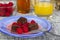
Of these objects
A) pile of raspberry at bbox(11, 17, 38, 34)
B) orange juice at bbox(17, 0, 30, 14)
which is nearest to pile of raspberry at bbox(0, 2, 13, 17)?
orange juice at bbox(17, 0, 30, 14)

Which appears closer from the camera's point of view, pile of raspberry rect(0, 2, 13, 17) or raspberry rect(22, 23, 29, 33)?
raspberry rect(22, 23, 29, 33)

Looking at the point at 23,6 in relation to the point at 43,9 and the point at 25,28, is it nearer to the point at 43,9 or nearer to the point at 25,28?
the point at 43,9

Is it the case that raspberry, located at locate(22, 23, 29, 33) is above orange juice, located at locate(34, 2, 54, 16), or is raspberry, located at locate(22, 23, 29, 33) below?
below

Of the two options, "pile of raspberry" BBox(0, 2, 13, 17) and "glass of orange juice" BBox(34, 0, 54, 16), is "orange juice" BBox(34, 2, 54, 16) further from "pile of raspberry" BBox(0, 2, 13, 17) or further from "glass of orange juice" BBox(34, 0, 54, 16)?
"pile of raspberry" BBox(0, 2, 13, 17)

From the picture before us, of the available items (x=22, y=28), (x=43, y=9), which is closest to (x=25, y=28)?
(x=22, y=28)

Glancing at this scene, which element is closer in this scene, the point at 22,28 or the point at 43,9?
the point at 22,28

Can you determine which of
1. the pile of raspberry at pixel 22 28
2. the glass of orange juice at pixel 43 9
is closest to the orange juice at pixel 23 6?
the glass of orange juice at pixel 43 9

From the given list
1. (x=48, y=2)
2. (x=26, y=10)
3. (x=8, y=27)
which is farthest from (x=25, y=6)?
(x=8, y=27)

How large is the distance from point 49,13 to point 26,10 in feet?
0.43

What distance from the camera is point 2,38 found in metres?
0.63

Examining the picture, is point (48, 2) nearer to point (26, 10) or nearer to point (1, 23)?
point (26, 10)

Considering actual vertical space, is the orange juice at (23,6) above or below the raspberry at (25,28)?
above

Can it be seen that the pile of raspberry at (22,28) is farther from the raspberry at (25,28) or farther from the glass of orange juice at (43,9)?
the glass of orange juice at (43,9)

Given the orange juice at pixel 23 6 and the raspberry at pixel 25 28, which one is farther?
the orange juice at pixel 23 6
